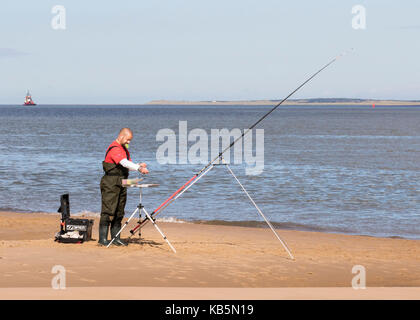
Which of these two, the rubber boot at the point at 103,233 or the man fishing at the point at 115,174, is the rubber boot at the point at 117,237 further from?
the man fishing at the point at 115,174

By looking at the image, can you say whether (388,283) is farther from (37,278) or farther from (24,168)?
(24,168)

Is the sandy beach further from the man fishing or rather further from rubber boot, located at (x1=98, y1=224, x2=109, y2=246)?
the man fishing

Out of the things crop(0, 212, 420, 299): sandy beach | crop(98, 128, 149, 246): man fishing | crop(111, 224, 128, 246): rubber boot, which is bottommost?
crop(0, 212, 420, 299): sandy beach

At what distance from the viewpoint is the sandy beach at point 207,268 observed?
6508 mm

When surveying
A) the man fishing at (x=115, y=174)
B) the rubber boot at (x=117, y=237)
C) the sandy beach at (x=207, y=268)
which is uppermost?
the man fishing at (x=115, y=174)

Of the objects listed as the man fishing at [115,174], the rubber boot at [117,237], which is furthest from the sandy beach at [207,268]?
the man fishing at [115,174]

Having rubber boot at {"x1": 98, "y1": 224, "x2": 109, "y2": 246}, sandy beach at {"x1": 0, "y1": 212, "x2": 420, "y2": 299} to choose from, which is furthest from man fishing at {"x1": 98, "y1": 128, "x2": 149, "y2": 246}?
sandy beach at {"x1": 0, "y1": 212, "x2": 420, "y2": 299}

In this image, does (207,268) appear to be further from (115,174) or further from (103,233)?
(103,233)

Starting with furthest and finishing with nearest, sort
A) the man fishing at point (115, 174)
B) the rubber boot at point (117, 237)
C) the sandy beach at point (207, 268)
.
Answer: the rubber boot at point (117, 237) → the man fishing at point (115, 174) → the sandy beach at point (207, 268)

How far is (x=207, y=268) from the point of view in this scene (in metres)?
7.91

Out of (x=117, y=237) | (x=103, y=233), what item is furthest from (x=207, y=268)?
(x=103, y=233)

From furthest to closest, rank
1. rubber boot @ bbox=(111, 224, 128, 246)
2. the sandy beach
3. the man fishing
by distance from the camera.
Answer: rubber boot @ bbox=(111, 224, 128, 246), the man fishing, the sandy beach

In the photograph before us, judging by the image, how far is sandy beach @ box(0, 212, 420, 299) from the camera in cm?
651
